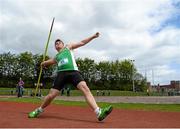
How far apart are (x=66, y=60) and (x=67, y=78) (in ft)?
1.33

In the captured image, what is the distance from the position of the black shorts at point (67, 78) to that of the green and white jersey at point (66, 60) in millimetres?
108

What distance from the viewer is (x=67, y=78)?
27.4 feet

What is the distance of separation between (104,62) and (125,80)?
9655 millimetres

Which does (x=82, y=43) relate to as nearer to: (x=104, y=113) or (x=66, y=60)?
(x=66, y=60)

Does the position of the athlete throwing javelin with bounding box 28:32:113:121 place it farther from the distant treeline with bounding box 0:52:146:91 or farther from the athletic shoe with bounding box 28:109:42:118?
the distant treeline with bounding box 0:52:146:91

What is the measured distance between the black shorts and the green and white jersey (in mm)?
108

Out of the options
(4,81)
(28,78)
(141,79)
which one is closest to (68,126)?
(4,81)

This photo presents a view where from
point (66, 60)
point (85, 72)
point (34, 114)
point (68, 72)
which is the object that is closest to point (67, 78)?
point (68, 72)

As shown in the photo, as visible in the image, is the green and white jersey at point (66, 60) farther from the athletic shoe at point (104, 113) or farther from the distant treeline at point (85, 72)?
the distant treeline at point (85, 72)

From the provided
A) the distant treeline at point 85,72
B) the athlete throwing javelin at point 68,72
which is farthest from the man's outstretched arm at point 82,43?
the distant treeline at point 85,72

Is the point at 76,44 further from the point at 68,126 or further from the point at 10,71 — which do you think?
the point at 10,71

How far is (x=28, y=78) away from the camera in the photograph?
91562 millimetres

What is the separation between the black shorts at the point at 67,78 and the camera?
8.29 metres

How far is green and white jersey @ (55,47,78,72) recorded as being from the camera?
27.4 ft
